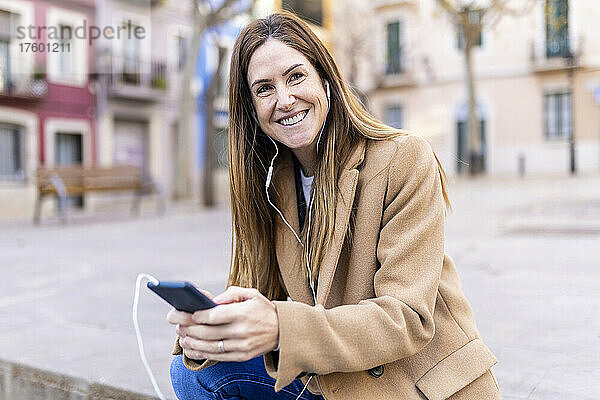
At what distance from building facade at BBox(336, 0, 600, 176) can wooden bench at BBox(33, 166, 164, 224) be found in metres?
11.5

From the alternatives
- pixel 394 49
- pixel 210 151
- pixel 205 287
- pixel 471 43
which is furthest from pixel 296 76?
pixel 394 49

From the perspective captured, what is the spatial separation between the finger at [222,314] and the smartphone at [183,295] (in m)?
0.01

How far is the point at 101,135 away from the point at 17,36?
364 cm

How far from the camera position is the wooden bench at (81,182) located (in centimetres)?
995

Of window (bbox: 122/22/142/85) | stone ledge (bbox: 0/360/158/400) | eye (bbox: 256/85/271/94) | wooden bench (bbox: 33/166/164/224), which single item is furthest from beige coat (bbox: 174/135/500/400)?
window (bbox: 122/22/142/85)

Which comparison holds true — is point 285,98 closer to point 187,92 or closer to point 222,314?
point 222,314

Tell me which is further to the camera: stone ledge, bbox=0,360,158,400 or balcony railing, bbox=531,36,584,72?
balcony railing, bbox=531,36,584,72

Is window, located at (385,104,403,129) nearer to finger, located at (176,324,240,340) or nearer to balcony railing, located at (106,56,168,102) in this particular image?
balcony railing, located at (106,56,168,102)

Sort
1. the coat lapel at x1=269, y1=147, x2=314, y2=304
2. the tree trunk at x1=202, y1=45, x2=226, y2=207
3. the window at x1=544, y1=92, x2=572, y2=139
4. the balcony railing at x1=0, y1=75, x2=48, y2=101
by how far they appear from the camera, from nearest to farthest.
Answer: the coat lapel at x1=269, y1=147, x2=314, y2=304, the tree trunk at x1=202, y1=45, x2=226, y2=207, the balcony railing at x1=0, y1=75, x2=48, y2=101, the window at x1=544, y1=92, x2=572, y2=139

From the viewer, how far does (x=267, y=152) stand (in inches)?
65.5

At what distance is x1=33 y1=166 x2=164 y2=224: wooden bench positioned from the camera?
995 centimetres

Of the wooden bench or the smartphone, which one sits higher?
the wooden bench

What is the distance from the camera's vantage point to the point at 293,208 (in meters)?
1.57

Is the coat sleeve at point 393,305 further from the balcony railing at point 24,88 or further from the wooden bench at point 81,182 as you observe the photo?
the balcony railing at point 24,88
